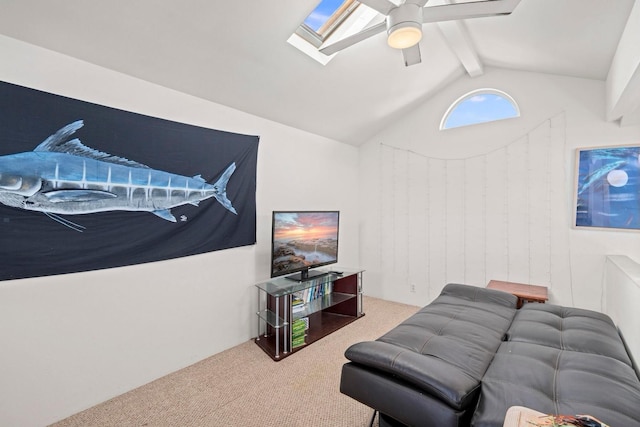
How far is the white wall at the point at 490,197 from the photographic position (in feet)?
9.89

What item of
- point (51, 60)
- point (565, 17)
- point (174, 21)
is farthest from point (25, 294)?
point (565, 17)

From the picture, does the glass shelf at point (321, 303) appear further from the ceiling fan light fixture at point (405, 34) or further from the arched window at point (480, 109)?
the arched window at point (480, 109)

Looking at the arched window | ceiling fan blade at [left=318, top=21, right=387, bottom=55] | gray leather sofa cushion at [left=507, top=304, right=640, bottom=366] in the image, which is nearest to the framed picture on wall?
the arched window

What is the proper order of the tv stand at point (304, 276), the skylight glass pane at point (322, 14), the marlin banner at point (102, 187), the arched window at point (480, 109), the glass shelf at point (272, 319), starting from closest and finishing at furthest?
1. the marlin banner at point (102, 187)
2. the skylight glass pane at point (322, 14)
3. the glass shelf at point (272, 319)
4. the tv stand at point (304, 276)
5. the arched window at point (480, 109)

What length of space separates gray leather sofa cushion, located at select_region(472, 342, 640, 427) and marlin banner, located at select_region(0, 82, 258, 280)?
227 centimetres

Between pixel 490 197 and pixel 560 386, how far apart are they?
2.60 metres

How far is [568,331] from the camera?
6.34 ft

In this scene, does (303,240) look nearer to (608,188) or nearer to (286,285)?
(286,285)

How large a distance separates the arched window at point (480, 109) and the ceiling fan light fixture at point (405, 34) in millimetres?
2445

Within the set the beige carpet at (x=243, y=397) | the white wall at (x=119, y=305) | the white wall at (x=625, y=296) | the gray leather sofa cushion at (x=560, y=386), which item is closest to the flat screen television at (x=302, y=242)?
the white wall at (x=119, y=305)

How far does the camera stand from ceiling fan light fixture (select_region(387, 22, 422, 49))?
158 cm

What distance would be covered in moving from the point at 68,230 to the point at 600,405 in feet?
9.54

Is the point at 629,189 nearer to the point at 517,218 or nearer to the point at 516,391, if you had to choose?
the point at 517,218

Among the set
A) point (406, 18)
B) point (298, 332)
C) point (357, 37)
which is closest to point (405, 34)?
point (406, 18)
